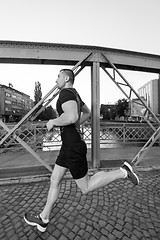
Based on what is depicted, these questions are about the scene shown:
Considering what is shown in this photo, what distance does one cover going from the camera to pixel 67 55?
389 centimetres

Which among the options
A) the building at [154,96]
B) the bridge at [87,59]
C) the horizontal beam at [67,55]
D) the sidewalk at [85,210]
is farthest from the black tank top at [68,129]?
the building at [154,96]

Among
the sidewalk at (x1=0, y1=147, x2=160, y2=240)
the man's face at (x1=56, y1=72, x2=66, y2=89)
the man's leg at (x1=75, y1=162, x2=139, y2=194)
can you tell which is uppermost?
the man's face at (x1=56, y1=72, x2=66, y2=89)

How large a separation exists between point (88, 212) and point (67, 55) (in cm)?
363

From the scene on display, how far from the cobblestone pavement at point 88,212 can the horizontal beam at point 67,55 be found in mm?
3194

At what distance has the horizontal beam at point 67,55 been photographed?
367cm

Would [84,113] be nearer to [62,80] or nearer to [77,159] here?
[62,80]

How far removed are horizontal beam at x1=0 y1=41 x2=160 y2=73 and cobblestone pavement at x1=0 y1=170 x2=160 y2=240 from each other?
3194 mm

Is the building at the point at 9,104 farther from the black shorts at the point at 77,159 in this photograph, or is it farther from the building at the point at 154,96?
the black shorts at the point at 77,159

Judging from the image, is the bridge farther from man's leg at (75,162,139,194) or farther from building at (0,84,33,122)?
building at (0,84,33,122)

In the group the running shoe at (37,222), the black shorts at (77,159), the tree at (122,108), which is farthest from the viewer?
the tree at (122,108)

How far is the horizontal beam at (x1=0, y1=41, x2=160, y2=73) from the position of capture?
12.0 ft

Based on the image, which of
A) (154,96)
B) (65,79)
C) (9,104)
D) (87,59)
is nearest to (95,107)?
(87,59)

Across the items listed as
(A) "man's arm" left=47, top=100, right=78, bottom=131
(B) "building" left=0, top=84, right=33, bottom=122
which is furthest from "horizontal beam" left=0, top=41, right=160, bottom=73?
(B) "building" left=0, top=84, right=33, bottom=122

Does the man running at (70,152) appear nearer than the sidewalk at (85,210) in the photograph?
Yes
